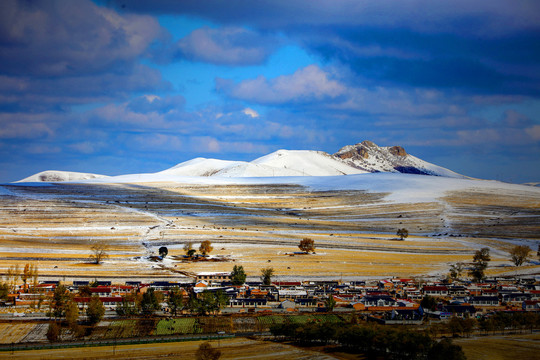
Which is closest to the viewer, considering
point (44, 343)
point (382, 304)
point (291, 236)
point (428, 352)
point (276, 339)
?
point (428, 352)

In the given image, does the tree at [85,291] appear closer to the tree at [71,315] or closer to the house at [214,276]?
the tree at [71,315]

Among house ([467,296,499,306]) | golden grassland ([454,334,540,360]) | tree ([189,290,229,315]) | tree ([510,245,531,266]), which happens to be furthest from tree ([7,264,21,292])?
tree ([510,245,531,266])

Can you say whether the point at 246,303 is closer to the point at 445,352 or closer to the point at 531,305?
the point at 445,352

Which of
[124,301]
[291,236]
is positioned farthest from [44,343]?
[291,236]

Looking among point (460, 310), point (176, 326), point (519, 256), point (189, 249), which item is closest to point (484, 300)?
point (460, 310)

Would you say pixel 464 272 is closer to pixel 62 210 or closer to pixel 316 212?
pixel 316 212

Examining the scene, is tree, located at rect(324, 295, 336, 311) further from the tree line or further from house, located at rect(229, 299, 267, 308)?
the tree line

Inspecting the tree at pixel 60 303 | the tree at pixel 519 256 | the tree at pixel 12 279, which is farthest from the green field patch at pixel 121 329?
the tree at pixel 519 256
